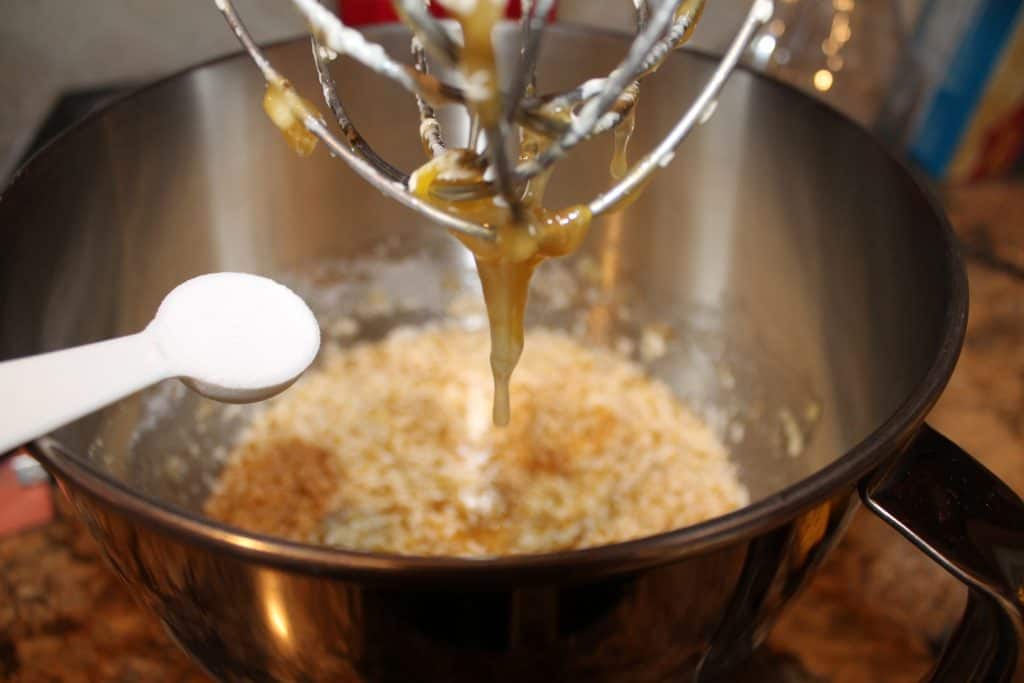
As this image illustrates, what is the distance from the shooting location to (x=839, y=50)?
0.93 meters

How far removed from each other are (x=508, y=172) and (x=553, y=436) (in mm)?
457

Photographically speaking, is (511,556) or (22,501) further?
(22,501)

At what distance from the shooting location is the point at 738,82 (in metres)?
0.63

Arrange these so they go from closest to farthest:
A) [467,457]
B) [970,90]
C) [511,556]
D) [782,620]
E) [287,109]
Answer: [511,556], [287,109], [782,620], [467,457], [970,90]

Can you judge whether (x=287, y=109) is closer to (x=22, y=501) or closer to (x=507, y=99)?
(x=507, y=99)

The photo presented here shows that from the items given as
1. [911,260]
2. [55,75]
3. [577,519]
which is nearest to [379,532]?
[577,519]

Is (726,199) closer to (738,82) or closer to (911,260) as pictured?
(738,82)

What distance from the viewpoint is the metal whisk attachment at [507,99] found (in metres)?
0.32

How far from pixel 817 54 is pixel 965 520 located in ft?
2.20

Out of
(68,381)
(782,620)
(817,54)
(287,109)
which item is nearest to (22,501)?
(68,381)

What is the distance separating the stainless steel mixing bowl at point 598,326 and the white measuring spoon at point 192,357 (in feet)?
0.12

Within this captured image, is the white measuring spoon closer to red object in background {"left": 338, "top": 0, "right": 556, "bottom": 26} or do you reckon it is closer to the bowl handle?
the bowl handle

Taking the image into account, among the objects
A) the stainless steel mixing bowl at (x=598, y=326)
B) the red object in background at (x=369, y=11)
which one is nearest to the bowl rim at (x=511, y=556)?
the stainless steel mixing bowl at (x=598, y=326)

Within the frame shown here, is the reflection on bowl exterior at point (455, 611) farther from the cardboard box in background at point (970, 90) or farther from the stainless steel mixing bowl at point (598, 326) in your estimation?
the cardboard box in background at point (970, 90)
